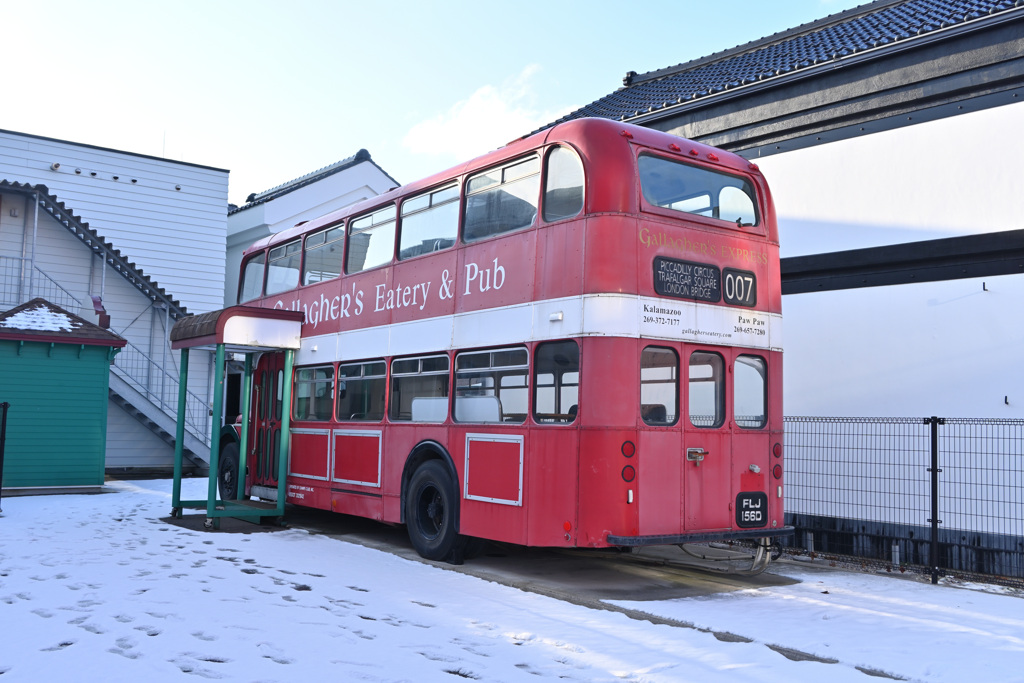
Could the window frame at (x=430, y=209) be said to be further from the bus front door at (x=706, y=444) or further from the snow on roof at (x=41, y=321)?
the snow on roof at (x=41, y=321)

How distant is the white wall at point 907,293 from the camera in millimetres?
9664

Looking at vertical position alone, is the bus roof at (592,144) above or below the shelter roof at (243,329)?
above

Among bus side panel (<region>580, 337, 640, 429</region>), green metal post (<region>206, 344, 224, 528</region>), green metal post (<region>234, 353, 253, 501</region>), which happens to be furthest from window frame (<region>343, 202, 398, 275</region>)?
bus side panel (<region>580, 337, 640, 429</region>)

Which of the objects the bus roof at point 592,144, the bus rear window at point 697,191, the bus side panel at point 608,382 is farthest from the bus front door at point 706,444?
the bus roof at point 592,144

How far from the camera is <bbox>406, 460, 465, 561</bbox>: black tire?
31.4 feet

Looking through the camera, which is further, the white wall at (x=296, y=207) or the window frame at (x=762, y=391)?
the white wall at (x=296, y=207)

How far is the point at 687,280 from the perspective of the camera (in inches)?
336

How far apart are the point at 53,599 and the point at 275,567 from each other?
2269mm

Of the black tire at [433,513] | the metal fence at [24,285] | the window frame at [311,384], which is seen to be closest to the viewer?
the black tire at [433,513]

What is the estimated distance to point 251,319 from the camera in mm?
12633

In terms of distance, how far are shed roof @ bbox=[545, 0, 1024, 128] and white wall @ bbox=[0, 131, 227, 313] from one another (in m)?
10.9

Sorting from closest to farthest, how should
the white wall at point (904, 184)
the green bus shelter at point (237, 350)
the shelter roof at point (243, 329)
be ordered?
the white wall at point (904, 184) < the green bus shelter at point (237, 350) < the shelter roof at point (243, 329)

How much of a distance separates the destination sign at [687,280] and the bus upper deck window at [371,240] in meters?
4.11

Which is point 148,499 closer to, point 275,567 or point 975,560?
point 275,567
